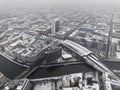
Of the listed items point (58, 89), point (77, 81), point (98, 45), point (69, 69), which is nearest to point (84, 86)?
point (77, 81)

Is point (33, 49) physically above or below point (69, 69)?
above

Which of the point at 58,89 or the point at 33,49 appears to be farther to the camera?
the point at 33,49

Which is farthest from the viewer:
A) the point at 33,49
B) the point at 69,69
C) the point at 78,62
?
the point at 33,49

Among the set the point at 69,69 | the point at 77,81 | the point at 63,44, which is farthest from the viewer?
the point at 63,44

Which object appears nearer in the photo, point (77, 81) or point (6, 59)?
point (77, 81)

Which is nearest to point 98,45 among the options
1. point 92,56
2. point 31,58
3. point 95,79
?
point 92,56

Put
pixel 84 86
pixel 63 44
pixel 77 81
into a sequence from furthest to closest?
1. pixel 63 44
2. pixel 77 81
3. pixel 84 86

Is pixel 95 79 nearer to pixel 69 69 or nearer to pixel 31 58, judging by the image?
pixel 69 69

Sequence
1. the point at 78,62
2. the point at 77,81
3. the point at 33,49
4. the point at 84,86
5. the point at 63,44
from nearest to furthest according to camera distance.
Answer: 1. the point at 84,86
2. the point at 77,81
3. the point at 78,62
4. the point at 33,49
5. the point at 63,44

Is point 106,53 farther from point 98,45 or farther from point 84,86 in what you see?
point 84,86
